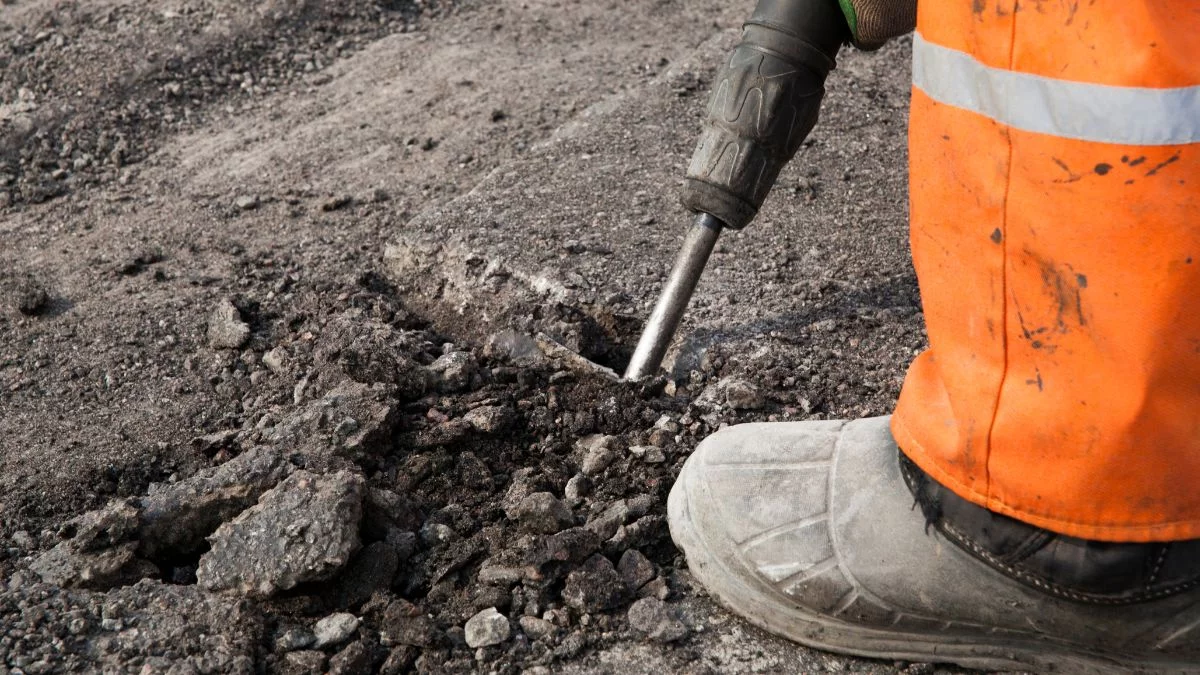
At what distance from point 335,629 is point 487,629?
216mm

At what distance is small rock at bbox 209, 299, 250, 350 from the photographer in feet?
7.30

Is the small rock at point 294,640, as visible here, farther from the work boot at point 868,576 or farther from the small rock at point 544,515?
the work boot at point 868,576

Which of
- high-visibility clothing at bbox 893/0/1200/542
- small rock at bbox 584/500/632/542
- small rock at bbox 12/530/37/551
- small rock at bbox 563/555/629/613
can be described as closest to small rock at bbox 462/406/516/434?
small rock at bbox 584/500/632/542

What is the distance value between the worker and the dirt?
16 centimetres

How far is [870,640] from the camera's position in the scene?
1.53 meters

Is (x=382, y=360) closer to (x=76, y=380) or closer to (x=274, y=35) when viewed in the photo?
(x=76, y=380)

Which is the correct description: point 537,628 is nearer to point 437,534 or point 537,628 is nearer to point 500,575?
point 500,575

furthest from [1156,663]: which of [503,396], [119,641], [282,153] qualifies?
[282,153]

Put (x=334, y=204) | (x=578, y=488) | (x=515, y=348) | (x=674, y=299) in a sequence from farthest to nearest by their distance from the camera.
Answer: (x=334, y=204)
(x=515, y=348)
(x=674, y=299)
(x=578, y=488)

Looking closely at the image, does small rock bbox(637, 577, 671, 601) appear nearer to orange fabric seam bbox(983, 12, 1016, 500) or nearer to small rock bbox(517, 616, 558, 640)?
small rock bbox(517, 616, 558, 640)

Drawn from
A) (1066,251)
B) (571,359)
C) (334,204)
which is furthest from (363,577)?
(334,204)

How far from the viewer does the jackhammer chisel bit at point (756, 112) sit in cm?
180

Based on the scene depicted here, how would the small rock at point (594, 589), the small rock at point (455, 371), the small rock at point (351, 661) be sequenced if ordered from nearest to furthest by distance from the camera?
the small rock at point (351, 661) < the small rock at point (594, 589) < the small rock at point (455, 371)

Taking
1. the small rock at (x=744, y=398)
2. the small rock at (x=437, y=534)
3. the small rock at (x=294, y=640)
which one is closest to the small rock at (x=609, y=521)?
the small rock at (x=437, y=534)
